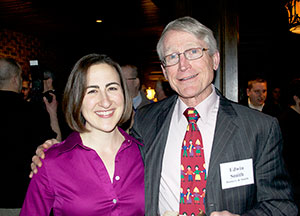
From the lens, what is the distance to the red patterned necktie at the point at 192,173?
1.54m

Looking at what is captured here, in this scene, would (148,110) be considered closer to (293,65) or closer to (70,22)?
(70,22)

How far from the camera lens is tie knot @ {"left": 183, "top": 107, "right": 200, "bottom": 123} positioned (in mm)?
1711

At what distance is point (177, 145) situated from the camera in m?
1.73

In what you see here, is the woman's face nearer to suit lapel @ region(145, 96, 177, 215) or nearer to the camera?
suit lapel @ region(145, 96, 177, 215)

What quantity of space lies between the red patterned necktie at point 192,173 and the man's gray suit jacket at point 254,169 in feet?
0.20

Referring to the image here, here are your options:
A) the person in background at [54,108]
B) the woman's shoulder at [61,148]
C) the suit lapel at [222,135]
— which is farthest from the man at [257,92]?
the woman's shoulder at [61,148]

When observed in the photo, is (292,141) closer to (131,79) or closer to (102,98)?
(131,79)

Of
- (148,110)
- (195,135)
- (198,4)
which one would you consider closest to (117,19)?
(198,4)

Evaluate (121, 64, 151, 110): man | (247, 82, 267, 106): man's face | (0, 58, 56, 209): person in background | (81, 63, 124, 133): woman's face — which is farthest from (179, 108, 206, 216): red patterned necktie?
(247, 82, 267, 106): man's face

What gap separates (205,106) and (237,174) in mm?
464

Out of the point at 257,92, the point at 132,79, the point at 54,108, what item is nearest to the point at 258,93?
the point at 257,92

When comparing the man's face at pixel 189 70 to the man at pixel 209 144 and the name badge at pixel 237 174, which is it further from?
the name badge at pixel 237 174

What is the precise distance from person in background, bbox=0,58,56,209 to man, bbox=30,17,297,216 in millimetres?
875

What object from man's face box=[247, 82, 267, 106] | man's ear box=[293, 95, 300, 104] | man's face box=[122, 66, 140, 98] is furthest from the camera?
man's face box=[247, 82, 267, 106]
